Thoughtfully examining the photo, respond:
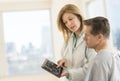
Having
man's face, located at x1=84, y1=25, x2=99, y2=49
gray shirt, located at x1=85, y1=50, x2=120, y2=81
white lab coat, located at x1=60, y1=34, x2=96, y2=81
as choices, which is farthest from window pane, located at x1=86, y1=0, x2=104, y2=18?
gray shirt, located at x1=85, y1=50, x2=120, y2=81

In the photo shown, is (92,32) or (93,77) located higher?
(92,32)

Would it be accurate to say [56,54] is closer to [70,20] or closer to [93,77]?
[70,20]

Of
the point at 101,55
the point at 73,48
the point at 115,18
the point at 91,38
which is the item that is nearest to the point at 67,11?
the point at 73,48

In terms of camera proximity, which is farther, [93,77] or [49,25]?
[49,25]

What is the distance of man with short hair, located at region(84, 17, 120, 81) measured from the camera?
1.10 metres

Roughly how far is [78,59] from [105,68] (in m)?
0.43

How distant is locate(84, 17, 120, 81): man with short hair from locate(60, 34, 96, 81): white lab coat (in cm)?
25

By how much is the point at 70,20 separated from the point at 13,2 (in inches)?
89.8

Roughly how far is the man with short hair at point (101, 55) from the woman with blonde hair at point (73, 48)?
0.86 feet

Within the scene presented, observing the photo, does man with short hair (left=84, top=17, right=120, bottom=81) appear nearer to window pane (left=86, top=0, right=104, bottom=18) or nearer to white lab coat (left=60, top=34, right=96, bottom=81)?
white lab coat (left=60, top=34, right=96, bottom=81)

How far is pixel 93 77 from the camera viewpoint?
1136 mm

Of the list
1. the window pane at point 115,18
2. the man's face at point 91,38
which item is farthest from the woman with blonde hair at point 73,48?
the window pane at point 115,18

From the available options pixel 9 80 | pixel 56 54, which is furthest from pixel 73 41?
pixel 9 80

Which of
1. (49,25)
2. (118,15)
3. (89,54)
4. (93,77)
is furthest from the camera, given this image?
(49,25)
